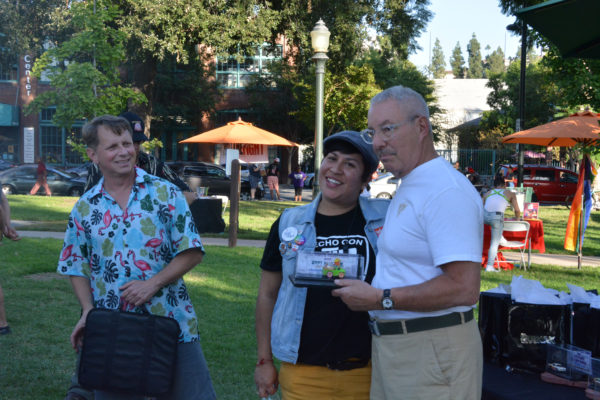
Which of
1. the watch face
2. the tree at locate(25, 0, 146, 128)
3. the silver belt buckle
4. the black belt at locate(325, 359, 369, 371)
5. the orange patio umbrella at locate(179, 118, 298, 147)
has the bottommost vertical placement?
the black belt at locate(325, 359, 369, 371)

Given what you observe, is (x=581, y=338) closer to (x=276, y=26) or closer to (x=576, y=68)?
(x=576, y=68)

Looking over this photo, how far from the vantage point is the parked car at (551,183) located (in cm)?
2934

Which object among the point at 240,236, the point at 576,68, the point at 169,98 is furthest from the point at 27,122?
the point at 576,68

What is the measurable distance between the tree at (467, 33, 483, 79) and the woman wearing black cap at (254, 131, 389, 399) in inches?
6113

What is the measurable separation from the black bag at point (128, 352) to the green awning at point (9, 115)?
43569 mm

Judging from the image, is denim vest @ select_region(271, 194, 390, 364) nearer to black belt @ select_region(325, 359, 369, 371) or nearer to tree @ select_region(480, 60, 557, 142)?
black belt @ select_region(325, 359, 369, 371)

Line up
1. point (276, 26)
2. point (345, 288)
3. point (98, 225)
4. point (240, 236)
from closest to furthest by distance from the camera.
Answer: point (345, 288), point (98, 225), point (240, 236), point (276, 26)

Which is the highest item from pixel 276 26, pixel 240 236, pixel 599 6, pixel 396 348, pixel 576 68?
pixel 276 26

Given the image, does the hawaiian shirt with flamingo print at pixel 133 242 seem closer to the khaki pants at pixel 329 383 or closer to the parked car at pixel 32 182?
the khaki pants at pixel 329 383

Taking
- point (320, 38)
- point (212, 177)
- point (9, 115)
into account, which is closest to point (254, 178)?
point (212, 177)

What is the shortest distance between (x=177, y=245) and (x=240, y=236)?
1112cm

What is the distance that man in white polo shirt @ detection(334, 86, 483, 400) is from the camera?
83.4 inches

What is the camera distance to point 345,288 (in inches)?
89.7

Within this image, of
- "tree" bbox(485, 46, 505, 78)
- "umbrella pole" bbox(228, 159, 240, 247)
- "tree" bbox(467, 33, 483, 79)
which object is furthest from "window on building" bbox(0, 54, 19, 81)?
"tree" bbox(467, 33, 483, 79)
